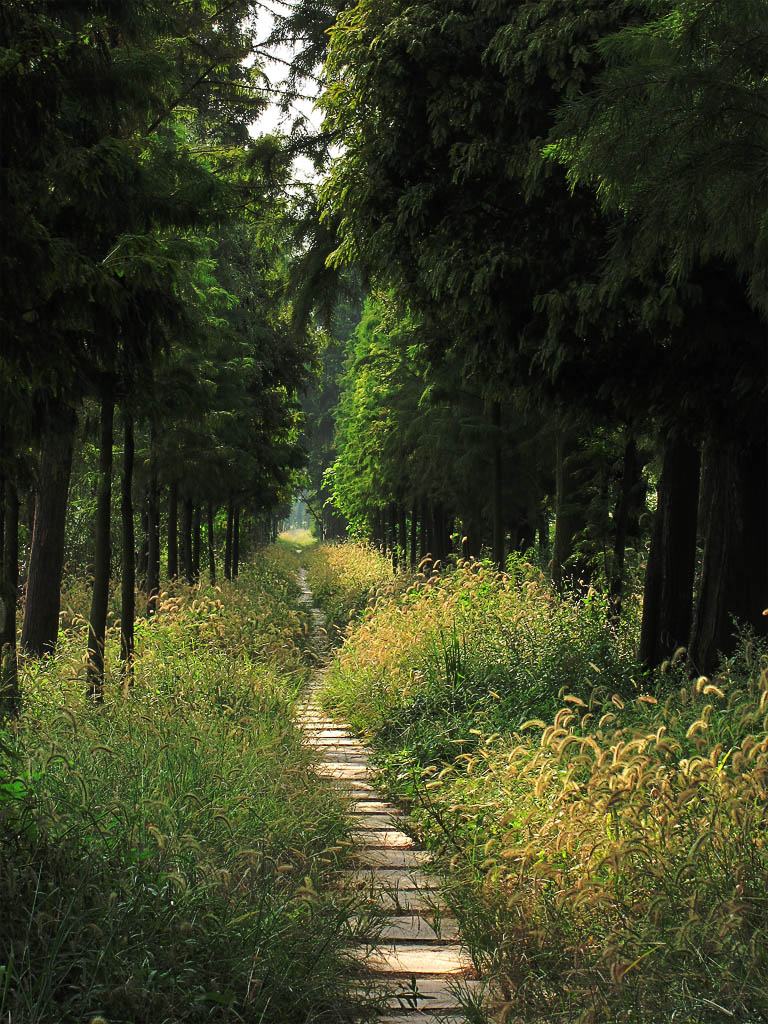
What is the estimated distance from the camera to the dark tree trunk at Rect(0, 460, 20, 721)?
19.1 feet

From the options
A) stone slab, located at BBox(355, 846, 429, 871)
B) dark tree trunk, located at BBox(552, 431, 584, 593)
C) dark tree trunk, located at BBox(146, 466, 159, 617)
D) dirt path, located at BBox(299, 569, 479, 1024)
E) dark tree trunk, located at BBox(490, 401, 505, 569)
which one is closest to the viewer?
dirt path, located at BBox(299, 569, 479, 1024)

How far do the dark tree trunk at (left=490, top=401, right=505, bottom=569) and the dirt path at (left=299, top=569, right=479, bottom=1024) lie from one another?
31.2 ft

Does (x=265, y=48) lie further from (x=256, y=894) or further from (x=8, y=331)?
(x=256, y=894)

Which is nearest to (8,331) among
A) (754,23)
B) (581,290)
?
(754,23)

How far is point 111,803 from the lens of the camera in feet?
14.7

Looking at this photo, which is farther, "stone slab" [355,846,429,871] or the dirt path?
"stone slab" [355,846,429,871]

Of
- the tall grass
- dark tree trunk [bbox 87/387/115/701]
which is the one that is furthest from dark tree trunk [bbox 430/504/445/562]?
dark tree trunk [bbox 87/387/115/701]

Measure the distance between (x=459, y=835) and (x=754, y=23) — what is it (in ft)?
16.0

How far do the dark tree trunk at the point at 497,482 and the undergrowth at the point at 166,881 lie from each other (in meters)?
10.7

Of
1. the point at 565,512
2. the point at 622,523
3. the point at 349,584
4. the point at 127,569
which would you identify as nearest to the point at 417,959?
the point at 127,569

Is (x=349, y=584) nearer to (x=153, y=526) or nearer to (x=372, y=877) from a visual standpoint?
(x=153, y=526)

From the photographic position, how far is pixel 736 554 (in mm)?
8773

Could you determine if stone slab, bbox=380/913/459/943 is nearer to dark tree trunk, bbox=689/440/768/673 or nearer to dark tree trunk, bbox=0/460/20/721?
dark tree trunk, bbox=0/460/20/721

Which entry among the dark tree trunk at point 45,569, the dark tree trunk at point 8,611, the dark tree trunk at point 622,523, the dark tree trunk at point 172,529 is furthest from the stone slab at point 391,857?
the dark tree trunk at point 172,529
